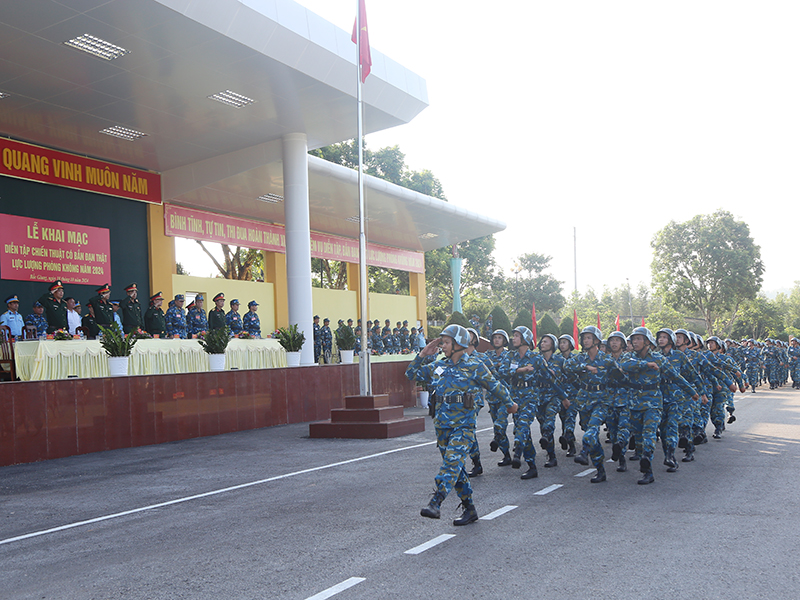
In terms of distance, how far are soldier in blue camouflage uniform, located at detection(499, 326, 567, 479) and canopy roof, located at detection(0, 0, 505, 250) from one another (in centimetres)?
871

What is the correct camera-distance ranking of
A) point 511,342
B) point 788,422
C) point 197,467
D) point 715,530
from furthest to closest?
point 788,422
point 197,467
point 511,342
point 715,530

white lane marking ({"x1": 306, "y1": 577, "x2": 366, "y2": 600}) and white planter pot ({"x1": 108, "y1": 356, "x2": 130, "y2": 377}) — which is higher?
white planter pot ({"x1": 108, "y1": 356, "x2": 130, "y2": 377})

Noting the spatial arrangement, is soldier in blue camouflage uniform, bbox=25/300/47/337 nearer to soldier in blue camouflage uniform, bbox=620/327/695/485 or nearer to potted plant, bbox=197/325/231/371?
potted plant, bbox=197/325/231/371

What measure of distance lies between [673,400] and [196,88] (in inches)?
490

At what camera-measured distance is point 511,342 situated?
31.6 ft

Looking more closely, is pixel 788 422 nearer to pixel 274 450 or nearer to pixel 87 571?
pixel 274 450

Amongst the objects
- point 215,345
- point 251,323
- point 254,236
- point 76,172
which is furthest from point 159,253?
point 215,345

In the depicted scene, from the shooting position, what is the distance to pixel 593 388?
28.8 feet

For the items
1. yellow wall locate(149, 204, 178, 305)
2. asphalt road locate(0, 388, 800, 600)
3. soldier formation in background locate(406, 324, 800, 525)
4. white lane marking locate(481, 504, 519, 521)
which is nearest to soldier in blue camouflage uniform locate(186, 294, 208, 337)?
yellow wall locate(149, 204, 178, 305)

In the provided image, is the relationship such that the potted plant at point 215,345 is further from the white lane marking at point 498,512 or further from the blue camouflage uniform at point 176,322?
the white lane marking at point 498,512

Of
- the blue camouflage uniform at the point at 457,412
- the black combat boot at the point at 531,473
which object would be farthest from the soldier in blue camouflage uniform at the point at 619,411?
the blue camouflage uniform at the point at 457,412

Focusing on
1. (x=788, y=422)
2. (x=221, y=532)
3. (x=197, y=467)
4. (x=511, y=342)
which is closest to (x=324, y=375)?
(x=197, y=467)

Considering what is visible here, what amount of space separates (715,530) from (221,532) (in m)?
4.31

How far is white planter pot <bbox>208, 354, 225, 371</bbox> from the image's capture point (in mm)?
15469
